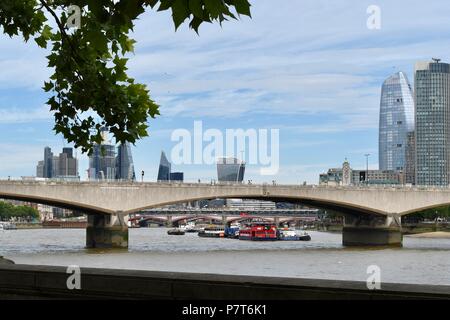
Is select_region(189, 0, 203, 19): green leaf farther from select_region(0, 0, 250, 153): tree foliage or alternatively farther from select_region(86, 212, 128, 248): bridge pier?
select_region(86, 212, 128, 248): bridge pier

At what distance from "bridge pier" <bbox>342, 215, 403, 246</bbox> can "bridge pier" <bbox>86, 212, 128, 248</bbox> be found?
23746 mm

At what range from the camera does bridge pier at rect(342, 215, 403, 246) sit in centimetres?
7550

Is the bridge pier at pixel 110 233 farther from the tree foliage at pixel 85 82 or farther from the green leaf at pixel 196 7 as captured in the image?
the green leaf at pixel 196 7

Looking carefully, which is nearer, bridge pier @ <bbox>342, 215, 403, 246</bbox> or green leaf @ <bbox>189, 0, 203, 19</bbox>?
green leaf @ <bbox>189, 0, 203, 19</bbox>

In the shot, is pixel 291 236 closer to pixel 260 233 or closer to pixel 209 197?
pixel 260 233

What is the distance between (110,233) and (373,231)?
88.0 ft

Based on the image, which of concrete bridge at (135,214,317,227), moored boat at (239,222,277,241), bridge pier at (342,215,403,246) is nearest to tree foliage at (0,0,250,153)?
bridge pier at (342,215,403,246)

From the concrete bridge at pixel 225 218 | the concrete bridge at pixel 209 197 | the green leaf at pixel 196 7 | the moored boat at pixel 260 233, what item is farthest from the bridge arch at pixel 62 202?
the concrete bridge at pixel 225 218

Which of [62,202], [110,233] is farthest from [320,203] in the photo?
[62,202]

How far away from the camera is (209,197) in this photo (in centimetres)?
7031

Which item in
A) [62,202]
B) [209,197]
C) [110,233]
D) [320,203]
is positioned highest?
[209,197]

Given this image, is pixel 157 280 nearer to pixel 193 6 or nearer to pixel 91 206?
pixel 193 6

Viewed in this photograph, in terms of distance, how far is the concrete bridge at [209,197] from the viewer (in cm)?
6544
